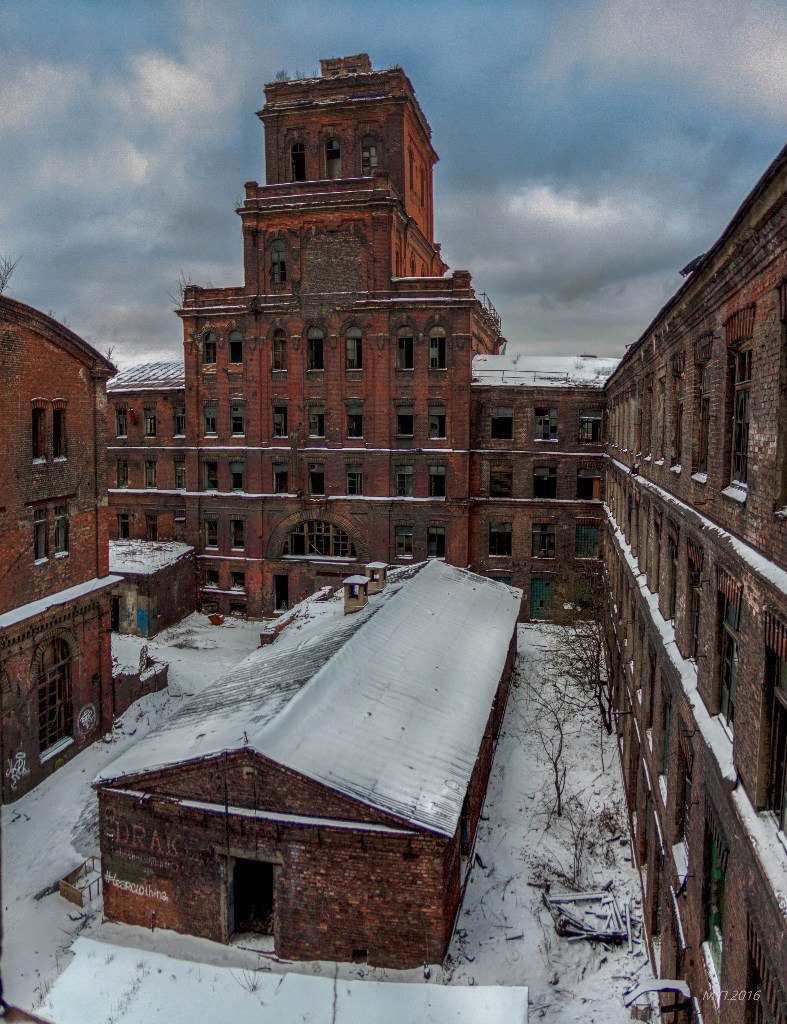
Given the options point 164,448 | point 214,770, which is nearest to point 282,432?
point 164,448

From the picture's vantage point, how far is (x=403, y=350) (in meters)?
35.2

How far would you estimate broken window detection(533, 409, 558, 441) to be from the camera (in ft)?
117

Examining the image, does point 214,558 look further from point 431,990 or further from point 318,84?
point 431,990

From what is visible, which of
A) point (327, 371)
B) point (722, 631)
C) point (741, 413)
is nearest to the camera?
point (741, 413)

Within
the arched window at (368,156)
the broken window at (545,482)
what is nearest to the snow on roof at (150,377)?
the arched window at (368,156)

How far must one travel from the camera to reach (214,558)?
37719 mm

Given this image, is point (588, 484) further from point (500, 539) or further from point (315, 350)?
point (315, 350)

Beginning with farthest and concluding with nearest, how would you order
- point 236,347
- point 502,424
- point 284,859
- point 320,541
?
point 236,347 → point 320,541 → point 502,424 → point 284,859

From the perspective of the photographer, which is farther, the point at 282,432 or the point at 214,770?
the point at 282,432

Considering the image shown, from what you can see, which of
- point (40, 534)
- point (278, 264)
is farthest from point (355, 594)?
point (278, 264)

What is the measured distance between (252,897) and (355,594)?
10.2 meters

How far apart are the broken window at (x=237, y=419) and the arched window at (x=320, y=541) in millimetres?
5921

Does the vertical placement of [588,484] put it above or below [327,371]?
below

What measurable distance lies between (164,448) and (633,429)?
27.2m
